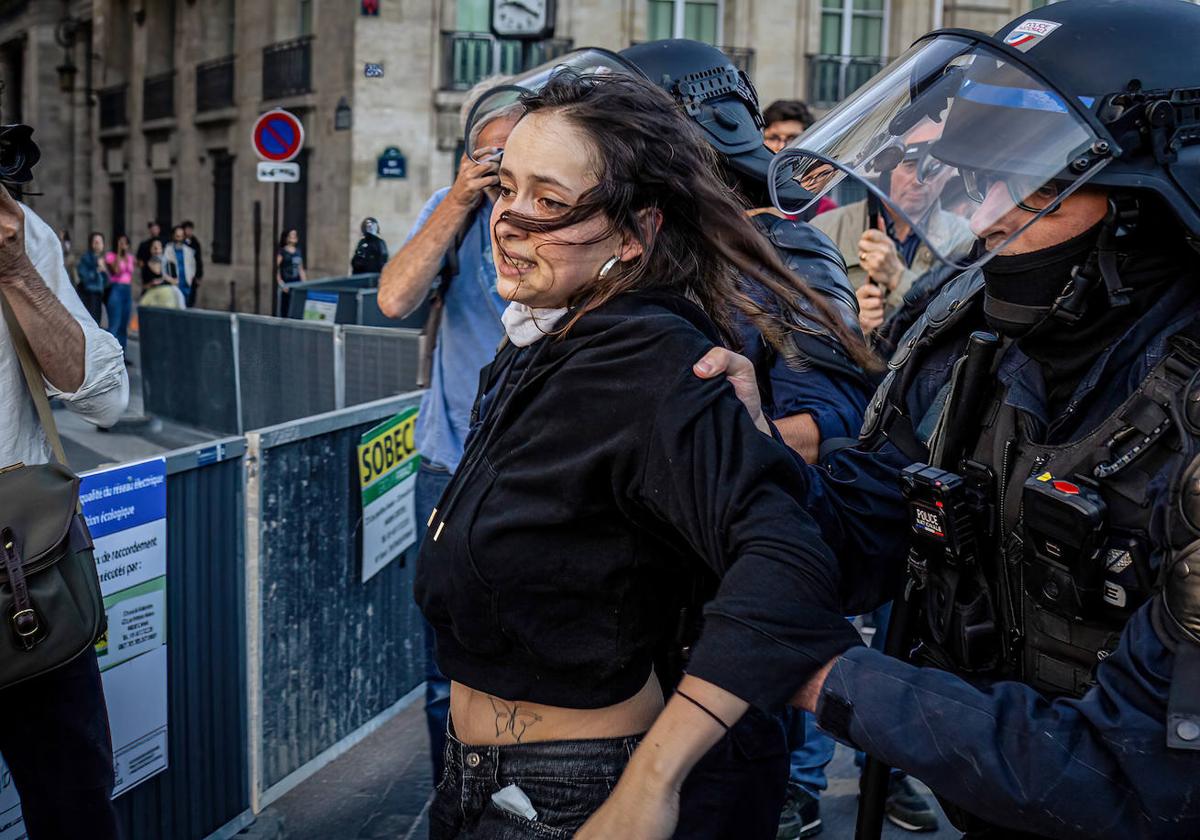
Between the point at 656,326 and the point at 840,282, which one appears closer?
the point at 656,326

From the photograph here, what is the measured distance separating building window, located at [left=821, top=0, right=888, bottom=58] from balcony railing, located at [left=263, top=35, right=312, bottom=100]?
928 centimetres

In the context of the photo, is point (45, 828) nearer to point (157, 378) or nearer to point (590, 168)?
point (590, 168)

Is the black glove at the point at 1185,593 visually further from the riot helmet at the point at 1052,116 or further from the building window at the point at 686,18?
the building window at the point at 686,18

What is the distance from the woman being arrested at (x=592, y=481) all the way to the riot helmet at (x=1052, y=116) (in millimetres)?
303

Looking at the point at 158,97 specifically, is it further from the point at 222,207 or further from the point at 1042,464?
the point at 1042,464

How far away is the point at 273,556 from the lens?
3.90 metres

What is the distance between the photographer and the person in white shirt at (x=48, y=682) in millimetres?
2500

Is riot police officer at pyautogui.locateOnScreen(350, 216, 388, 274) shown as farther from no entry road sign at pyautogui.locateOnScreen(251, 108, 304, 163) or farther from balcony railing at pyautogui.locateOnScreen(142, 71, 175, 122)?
balcony railing at pyautogui.locateOnScreen(142, 71, 175, 122)

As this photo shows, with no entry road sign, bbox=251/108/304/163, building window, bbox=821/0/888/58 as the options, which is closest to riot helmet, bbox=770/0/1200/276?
no entry road sign, bbox=251/108/304/163

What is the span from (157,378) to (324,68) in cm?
1354

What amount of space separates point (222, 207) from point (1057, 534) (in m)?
27.3

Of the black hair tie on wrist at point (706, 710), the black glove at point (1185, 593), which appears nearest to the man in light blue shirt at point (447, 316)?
the black hair tie on wrist at point (706, 710)

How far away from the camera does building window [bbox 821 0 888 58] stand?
2242 cm

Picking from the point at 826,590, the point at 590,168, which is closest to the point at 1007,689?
the point at 826,590
